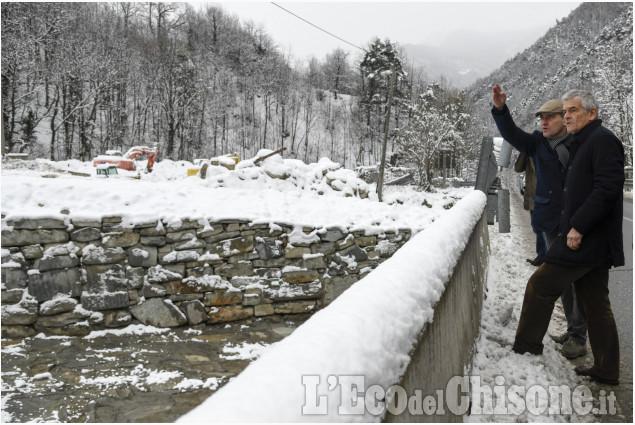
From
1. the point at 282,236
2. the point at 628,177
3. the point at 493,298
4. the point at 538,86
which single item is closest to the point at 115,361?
the point at 282,236

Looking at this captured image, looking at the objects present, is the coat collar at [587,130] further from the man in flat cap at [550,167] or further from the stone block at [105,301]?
the stone block at [105,301]

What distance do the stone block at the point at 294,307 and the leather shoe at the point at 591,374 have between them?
4287 mm

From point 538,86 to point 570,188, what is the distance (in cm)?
8840

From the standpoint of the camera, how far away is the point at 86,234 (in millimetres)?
5680

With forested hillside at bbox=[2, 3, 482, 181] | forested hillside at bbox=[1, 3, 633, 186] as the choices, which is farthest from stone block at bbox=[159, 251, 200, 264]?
forested hillside at bbox=[1, 3, 633, 186]

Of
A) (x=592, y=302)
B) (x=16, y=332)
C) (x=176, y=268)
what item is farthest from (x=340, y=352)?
(x=16, y=332)

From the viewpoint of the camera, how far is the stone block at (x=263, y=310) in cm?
626

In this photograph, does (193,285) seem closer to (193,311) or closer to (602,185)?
(193,311)

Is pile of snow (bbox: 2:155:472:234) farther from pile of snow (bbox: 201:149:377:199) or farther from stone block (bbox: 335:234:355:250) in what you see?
stone block (bbox: 335:234:355:250)

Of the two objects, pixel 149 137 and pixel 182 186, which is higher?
pixel 149 137

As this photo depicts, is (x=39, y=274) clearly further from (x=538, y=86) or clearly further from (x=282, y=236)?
(x=538, y=86)

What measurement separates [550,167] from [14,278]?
672 centimetres

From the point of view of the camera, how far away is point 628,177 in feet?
73.1

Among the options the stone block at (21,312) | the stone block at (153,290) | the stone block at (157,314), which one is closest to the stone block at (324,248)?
the stone block at (157,314)
